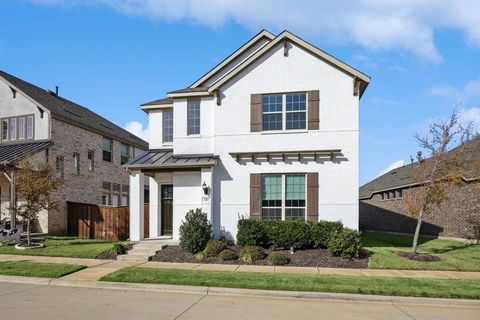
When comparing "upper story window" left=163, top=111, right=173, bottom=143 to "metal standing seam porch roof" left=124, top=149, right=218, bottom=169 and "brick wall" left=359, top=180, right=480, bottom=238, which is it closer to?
"metal standing seam porch roof" left=124, top=149, right=218, bottom=169

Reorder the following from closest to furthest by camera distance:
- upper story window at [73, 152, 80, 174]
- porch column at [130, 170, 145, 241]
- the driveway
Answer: the driveway
porch column at [130, 170, 145, 241]
upper story window at [73, 152, 80, 174]

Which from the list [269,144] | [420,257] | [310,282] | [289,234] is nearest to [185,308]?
[310,282]

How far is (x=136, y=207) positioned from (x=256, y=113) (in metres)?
6.77

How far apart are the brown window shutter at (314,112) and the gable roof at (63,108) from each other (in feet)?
50.7

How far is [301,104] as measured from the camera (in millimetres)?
16109

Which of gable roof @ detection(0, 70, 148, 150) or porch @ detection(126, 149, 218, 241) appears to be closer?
porch @ detection(126, 149, 218, 241)

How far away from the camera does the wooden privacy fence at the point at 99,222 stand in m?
19.6

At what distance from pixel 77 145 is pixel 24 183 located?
8.55 metres

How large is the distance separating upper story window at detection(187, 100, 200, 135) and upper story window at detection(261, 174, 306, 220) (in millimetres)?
3974

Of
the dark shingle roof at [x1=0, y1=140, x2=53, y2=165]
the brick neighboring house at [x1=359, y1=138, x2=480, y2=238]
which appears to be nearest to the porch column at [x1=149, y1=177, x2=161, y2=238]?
the dark shingle roof at [x1=0, y1=140, x2=53, y2=165]

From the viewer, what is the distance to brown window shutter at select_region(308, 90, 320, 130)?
1578cm

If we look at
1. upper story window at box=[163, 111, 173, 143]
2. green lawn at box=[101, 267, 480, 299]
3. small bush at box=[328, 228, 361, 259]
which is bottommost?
green lawn at box=[101, 267, 480, 299]

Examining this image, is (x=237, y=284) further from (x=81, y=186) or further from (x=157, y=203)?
(x=81, y=186)

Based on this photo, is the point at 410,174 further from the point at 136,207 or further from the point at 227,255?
the point at 136,207
